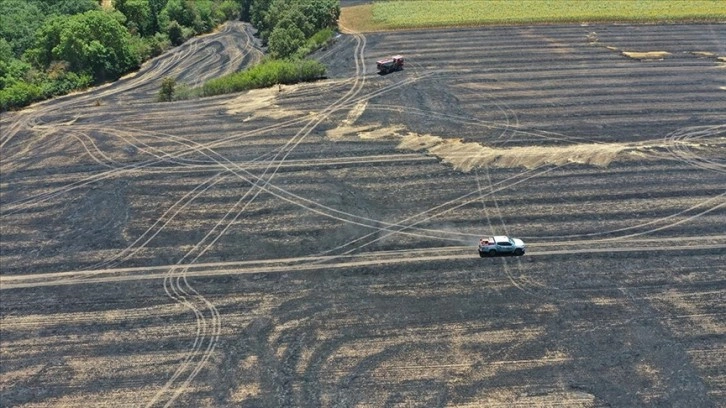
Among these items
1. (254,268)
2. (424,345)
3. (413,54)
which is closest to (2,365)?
(254,268)

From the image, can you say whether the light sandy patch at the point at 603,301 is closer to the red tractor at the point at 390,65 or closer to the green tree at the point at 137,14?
the red tractor at the point at 390,65

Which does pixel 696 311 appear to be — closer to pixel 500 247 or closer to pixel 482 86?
pixel 500 247

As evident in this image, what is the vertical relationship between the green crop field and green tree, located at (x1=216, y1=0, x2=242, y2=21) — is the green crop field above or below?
below

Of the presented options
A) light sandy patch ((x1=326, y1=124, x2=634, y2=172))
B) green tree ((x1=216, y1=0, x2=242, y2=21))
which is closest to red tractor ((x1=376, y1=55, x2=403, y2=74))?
light sandy patch ((x1=326, y1=124, x2=634, y2=172))

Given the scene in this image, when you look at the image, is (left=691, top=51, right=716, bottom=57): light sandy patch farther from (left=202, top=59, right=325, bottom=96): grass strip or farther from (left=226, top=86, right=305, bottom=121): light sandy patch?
(left=226, top=86, right=305, bottom=121): light sandy patch

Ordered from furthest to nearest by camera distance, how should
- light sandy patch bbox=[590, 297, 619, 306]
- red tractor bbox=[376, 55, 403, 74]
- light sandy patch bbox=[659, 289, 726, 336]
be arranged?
1. red tractor bbox=[376, 55, 403, 74]
2. light sandy patch bbox=[590, 297, 619, 306]
3. light sandy patch bbox=[659, 289, 726, 336]

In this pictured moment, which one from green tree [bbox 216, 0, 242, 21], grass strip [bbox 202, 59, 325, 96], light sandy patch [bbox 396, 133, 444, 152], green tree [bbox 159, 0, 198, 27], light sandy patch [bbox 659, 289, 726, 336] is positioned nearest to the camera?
light sandy patch [bbox 659, 289, 726, 336]

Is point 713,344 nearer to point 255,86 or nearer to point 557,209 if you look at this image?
point 557,209
